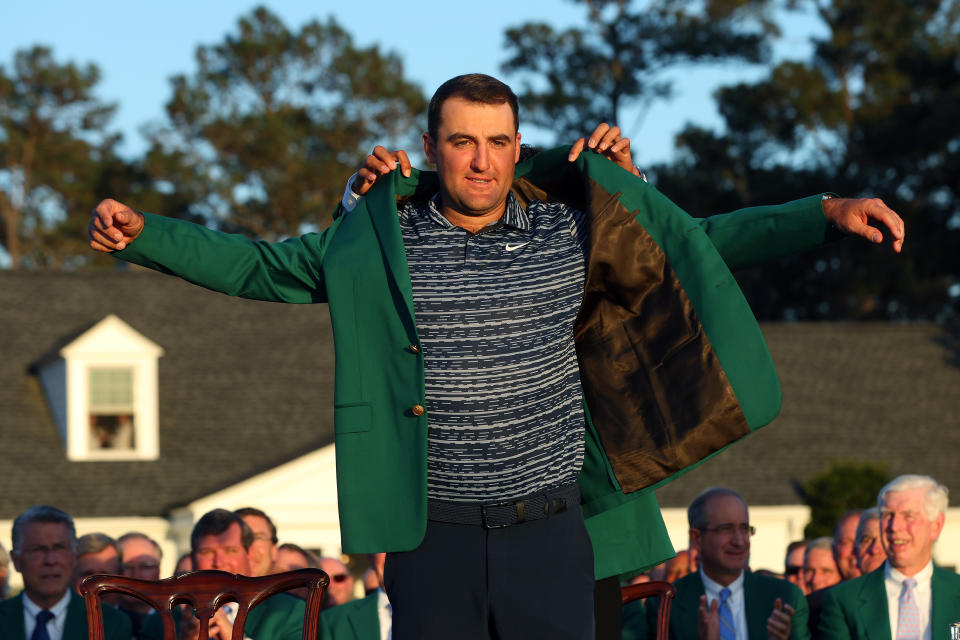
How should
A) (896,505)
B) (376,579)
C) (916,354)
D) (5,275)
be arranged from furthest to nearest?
1. (916,354)
2. (5,275)
3. (376,579)
4. (896,505)

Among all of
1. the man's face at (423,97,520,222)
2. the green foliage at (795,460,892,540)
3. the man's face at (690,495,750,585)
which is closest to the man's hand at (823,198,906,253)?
the man's face at (423,97,520,222)

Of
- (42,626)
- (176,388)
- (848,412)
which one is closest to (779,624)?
(42,626)

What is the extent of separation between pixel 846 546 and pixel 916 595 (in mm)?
1909

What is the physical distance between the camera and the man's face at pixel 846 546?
8.71 m

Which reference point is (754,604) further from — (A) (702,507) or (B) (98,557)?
(B) (98,557)

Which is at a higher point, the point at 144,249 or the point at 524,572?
the point at 144,249

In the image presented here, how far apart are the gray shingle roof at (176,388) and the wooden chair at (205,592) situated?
51.3ft

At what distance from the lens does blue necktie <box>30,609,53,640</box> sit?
7082mm

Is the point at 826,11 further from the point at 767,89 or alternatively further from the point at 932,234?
the point at 932,234

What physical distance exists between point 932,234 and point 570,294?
32.2 m

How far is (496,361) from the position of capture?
11.6 ft

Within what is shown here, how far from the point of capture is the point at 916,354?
25.6m

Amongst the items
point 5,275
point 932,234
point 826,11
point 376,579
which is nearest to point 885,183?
point 932,234

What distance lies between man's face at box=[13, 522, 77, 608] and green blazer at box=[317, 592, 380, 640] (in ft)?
4.08
